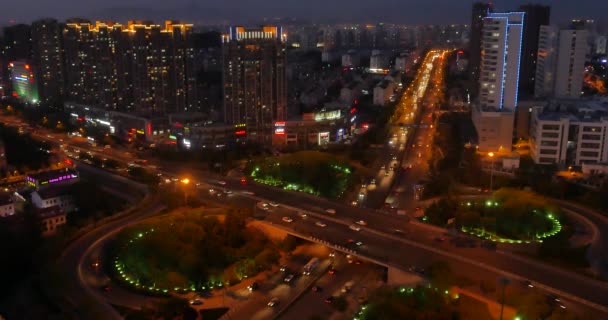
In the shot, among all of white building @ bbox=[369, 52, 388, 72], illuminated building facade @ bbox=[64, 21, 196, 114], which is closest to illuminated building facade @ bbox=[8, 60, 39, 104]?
illuminated building facade @ bbox=[64, 21, 196, 114]

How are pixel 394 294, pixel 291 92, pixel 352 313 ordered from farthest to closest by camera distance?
pixel 291 92 < pixel 352 313 < pixel 394 294

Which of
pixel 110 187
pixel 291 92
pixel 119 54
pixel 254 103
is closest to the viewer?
pixel 110 187

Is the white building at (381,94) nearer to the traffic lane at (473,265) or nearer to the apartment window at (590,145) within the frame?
the apartment window at (590,145)

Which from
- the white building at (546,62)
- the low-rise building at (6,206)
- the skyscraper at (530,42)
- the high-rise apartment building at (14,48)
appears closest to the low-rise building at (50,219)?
the low-rise building at (6,206)

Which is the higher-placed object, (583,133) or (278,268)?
(583,133)

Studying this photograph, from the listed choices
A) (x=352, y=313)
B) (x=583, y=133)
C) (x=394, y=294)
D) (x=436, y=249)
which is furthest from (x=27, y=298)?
(x=583, y=133)

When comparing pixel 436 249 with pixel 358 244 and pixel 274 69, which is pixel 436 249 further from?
pixel 274 69
